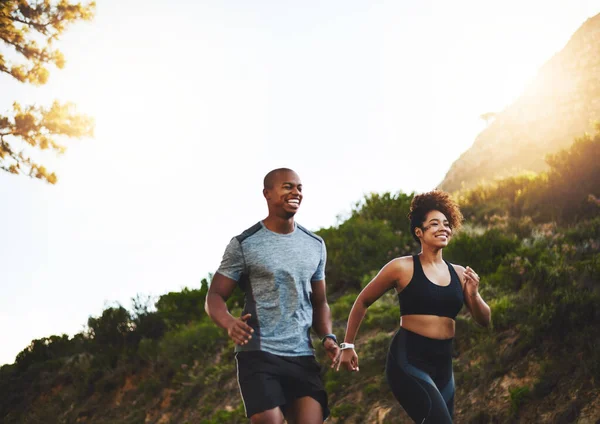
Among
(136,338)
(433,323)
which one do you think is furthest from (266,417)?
(136,338)

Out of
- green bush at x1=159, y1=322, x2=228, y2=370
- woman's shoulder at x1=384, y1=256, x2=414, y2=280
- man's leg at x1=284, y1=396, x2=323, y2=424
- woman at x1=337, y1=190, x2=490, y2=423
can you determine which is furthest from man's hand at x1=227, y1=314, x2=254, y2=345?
green bush at x1=159, y1=322, x2=228, y2=370

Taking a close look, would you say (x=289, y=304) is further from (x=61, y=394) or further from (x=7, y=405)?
(x=7, y=405)

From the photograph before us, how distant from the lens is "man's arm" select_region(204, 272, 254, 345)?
3699 millimetres

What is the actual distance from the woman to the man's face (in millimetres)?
719

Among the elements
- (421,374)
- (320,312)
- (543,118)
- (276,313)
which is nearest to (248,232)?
(276,313)

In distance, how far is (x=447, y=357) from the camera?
4297 mm

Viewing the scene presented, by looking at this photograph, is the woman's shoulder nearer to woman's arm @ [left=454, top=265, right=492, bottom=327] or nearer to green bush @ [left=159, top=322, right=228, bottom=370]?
woman's arm @ [left=454, top=265, right=492, bottom=327]

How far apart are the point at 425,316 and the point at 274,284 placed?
1071 mm

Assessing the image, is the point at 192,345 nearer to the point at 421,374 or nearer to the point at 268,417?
the point at 421,374

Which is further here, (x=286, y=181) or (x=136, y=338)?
(x=136, y=338)

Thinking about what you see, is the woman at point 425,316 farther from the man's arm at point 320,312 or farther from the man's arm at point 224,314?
the man's arm at point 224,314

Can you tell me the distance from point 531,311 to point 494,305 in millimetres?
760

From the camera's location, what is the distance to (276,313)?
12.9ft

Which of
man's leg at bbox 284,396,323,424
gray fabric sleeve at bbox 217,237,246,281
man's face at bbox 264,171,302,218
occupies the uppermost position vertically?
man's face at bbox 264,171,302,218
